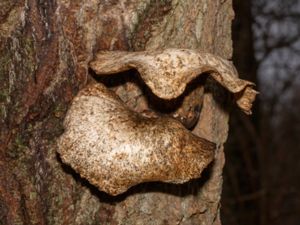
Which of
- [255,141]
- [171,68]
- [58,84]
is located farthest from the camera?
[255,141]

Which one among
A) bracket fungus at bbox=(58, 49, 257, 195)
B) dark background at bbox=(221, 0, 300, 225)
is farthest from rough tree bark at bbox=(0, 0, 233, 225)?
dark background at bbox=(221, 0, 300, 225)

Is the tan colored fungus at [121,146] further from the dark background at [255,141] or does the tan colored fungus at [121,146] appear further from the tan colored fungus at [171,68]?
the dark background at [255,141]

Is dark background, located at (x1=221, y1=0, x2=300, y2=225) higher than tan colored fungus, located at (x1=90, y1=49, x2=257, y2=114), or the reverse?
tan colored fungus, located at (x1=90, y1=49, x2=257, y2=114)

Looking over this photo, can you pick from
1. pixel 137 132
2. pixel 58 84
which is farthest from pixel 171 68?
pixel 58 84

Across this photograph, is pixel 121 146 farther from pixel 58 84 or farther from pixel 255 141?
pixel 255 141

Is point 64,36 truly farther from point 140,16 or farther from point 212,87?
point 212,87

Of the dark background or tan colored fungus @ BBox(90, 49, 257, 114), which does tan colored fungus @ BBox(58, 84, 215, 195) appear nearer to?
tan colored fungus @ BBox(90, 49, 257, 114)

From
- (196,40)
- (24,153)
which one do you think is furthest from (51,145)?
(196,40)
